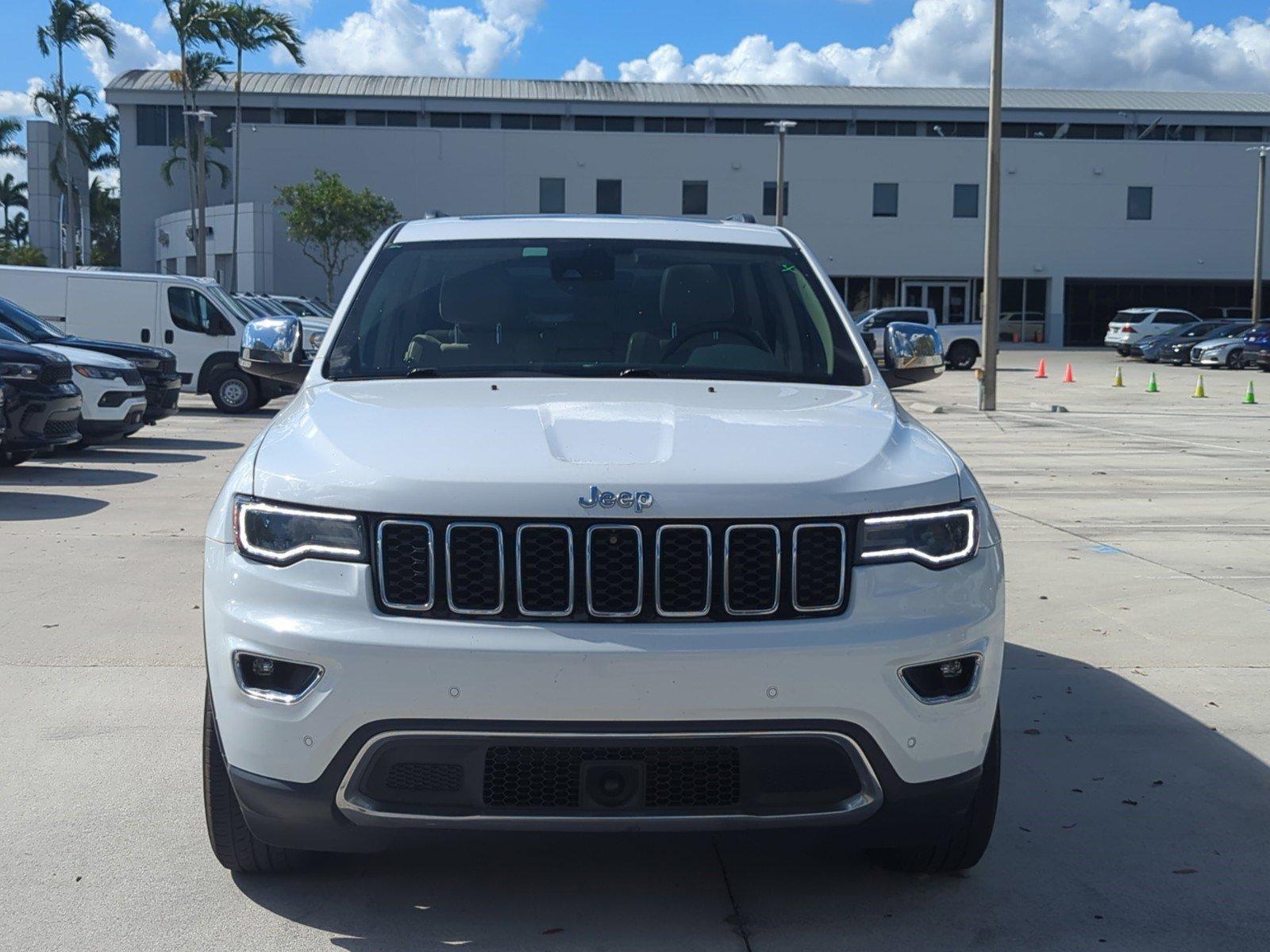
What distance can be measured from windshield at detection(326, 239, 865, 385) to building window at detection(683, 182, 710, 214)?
54593 mm

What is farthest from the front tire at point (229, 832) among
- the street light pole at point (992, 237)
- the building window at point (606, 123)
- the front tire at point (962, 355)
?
the building window at point (606, 123)

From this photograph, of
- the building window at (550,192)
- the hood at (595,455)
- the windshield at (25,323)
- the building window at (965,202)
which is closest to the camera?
the hood at (595,455)

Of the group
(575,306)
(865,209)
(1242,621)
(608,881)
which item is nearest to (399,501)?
(608,881)

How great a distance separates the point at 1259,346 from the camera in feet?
129

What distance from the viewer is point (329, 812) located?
10.6 ft

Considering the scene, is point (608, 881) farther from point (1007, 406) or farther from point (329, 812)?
point (1007, 406)

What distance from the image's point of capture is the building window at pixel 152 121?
206 ft

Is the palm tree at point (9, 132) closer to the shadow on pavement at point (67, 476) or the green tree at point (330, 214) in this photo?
the green tree at point (330, 214)

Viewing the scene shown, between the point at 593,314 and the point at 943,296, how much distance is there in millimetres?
57232

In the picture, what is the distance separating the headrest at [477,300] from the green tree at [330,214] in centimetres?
4924

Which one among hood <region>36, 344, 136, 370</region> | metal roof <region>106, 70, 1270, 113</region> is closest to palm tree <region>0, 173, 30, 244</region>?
metal roof <region>106, 70, 1270, 113</region>

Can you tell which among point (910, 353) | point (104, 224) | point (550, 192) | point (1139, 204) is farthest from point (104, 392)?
point (104, 224)

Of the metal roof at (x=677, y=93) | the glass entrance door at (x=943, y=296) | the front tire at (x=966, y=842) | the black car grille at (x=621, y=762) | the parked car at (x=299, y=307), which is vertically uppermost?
the metal roof at (x=677, y=93)

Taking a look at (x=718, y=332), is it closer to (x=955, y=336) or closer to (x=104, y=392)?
(x=104, y=392)
